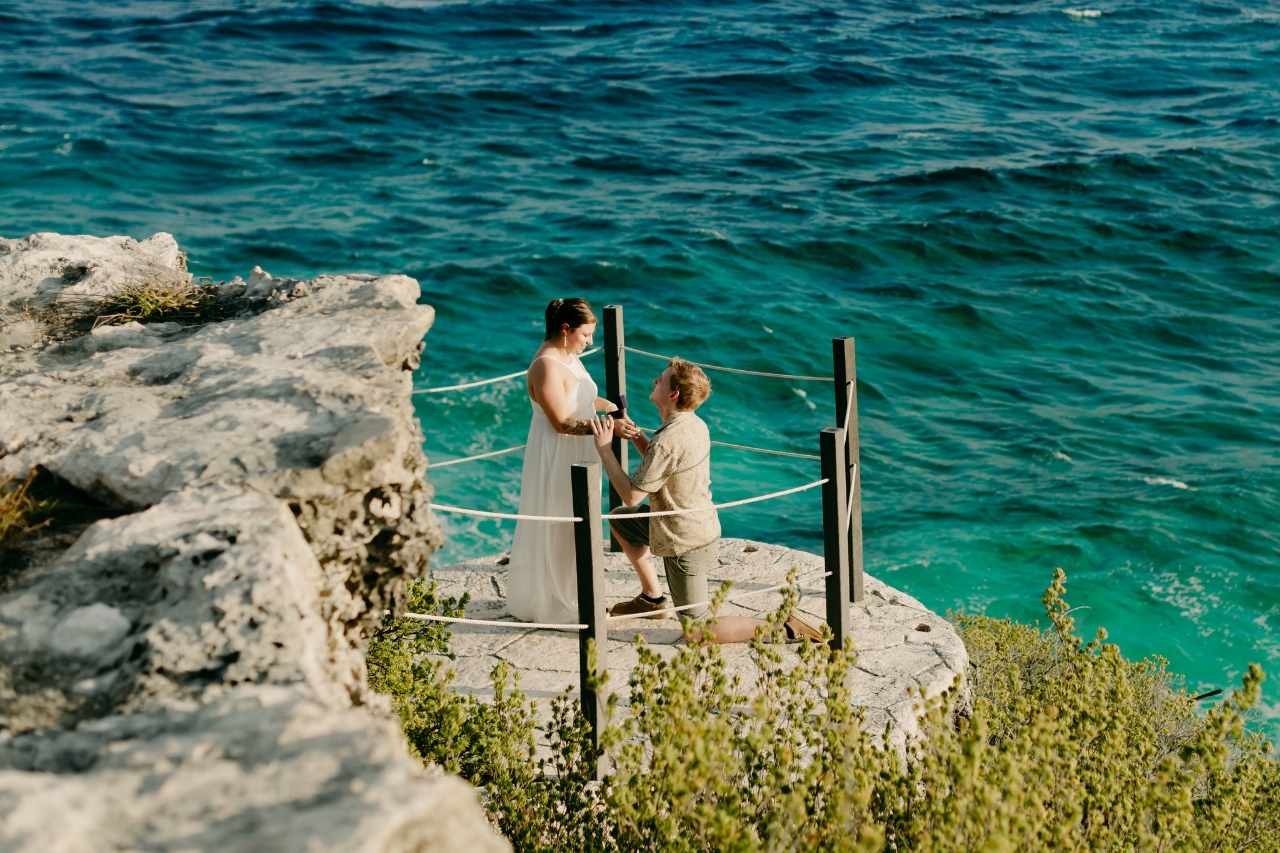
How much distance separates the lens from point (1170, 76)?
29.3m

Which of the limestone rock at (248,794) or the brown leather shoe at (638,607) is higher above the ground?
the limestone rock at (248,794)

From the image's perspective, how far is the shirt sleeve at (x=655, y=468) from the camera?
18.1 feet

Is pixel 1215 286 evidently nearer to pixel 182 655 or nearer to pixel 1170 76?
pixel 1170 76

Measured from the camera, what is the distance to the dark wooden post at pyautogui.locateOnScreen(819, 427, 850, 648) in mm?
5352

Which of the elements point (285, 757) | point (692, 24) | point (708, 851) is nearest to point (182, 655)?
point (285, 757)

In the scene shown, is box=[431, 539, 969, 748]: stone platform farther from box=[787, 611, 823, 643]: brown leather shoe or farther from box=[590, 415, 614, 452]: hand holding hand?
box=[590, 415, 614, 452]: hand holding hand

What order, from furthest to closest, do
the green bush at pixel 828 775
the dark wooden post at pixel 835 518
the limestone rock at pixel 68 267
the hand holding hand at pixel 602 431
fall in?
the hand holding hand at pixel 602 431
the dark wooden post at pixel 835 518
the limestone rock at pixel 68 267
the green bush at pixel 828 775

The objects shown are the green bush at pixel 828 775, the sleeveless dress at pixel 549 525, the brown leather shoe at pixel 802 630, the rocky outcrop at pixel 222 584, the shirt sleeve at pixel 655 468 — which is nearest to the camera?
the rocky outcrop at pixel 222 584

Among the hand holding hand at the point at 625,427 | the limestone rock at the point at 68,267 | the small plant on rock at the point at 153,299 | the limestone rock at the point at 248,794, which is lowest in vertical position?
the hand holding hand at the point at 625,427

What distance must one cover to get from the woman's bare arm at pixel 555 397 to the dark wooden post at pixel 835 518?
130 cm

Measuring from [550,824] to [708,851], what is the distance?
0.89 metres

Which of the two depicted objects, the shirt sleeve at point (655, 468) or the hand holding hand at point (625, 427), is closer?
the shirt sleeve at point (655, 468)

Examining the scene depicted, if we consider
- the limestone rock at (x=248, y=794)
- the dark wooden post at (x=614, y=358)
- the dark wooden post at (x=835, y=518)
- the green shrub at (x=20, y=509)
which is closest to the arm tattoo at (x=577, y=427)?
the dark wooden post at (x=614, y=358)

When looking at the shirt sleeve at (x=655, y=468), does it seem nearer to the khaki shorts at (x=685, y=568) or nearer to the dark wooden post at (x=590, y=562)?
the khaki shorts at (x=685, y=568)
